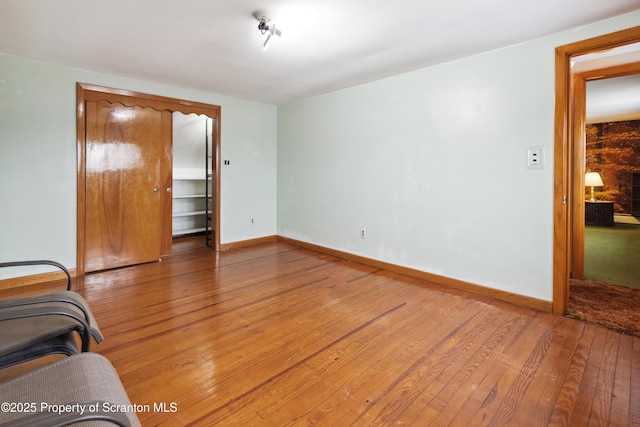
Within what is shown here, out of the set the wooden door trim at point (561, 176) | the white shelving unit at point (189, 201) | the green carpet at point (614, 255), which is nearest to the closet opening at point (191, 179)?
the white shelving unit at point (189, 201)

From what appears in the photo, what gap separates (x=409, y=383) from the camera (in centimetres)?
178

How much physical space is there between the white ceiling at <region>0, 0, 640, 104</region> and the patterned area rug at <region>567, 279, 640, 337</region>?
2.29m

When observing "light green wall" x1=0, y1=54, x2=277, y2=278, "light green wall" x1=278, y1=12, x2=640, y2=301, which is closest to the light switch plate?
"light green wall" x1=278, y1=12, x2=640, y2=301

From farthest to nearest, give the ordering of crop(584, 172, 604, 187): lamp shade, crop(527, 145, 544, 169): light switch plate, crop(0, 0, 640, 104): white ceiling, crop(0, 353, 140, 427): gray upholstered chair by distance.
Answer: crop(584, 172, 604, 187): lamp shade
crop(527, 145, 544, 169): light switch plate
crop(0, 0, 640, 104): white ceiling
crop(0, 353, 140, 427): gray upholstered chair

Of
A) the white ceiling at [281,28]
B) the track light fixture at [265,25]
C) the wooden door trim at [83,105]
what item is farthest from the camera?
the wooden door trim at [83,105]

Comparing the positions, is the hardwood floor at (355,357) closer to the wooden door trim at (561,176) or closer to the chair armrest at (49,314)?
the wooden door trim at (561,176)

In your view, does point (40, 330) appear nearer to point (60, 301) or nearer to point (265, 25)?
point (60, 301)

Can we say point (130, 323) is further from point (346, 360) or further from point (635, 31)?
point (635, 31)

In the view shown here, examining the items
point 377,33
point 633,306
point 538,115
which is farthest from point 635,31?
point 633,306

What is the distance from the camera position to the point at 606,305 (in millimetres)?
2830

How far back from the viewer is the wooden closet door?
3.76 meters

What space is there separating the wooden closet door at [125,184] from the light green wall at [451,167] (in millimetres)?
2157

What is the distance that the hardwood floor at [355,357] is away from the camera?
61.9 inches

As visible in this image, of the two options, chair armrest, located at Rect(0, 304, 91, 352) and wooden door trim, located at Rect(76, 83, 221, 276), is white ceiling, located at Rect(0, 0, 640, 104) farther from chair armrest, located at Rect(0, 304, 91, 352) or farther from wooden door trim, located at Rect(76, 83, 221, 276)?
chair armrest, located at Rect(0, 304, 91, 352)
